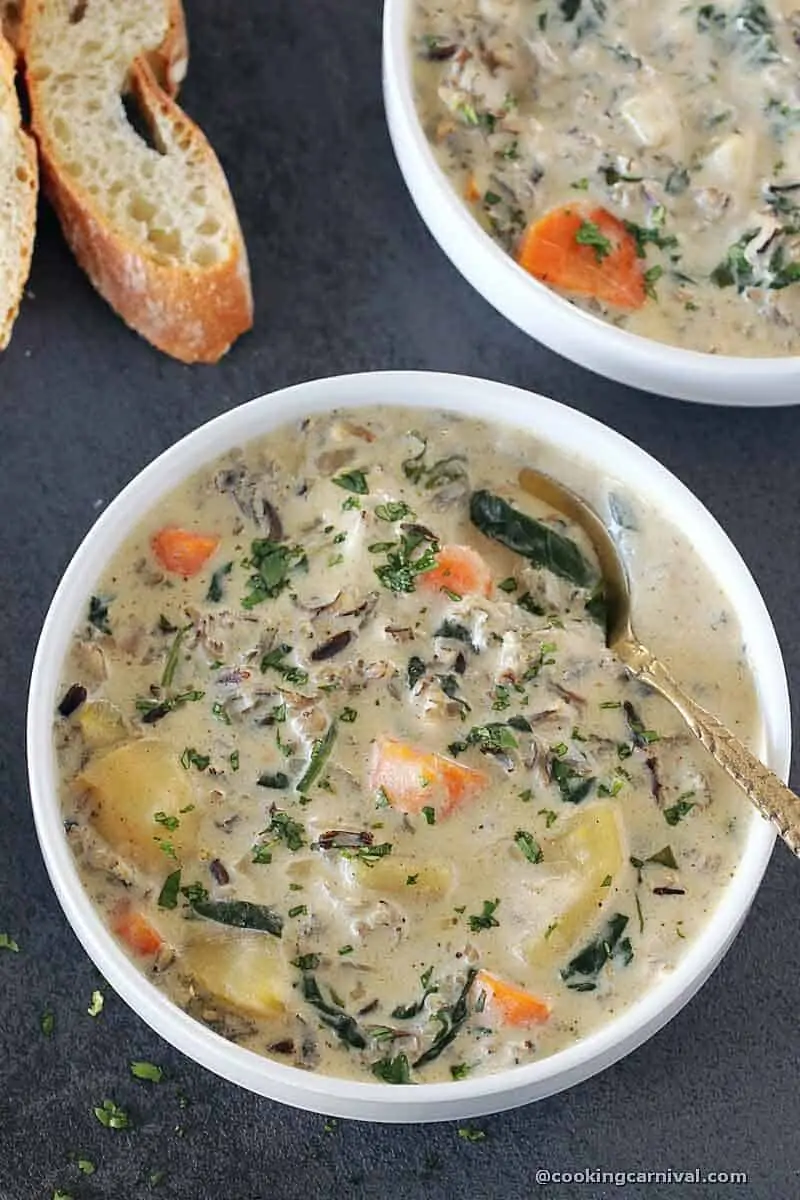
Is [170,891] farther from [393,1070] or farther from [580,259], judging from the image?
[580,259]

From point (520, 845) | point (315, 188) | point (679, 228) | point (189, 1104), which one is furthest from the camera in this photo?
point (315, 188)

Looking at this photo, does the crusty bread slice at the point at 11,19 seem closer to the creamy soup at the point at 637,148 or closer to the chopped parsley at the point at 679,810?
the creamy soup at the point at 637,148

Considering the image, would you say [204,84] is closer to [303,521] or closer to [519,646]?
[303,521]

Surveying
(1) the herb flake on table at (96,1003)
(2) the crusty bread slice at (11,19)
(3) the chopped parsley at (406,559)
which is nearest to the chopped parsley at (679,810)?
Answer: (3) the chopped parsley at (406,559)

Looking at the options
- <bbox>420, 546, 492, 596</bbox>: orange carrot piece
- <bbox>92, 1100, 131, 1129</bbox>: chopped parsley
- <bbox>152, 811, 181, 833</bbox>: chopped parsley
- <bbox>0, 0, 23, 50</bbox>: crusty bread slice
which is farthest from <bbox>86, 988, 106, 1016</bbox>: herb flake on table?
<bbox>0, 0, 23, 50</bbox>: crusty bread slice

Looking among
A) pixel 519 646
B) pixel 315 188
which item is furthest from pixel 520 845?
pixel 315 188

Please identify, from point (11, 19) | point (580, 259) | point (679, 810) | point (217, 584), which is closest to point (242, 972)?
point (217, 584)

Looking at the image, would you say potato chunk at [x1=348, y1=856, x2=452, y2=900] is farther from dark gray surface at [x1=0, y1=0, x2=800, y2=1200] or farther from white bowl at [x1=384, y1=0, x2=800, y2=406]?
white bowl at [x1=384, y1=0, x2=800, y2=406]
